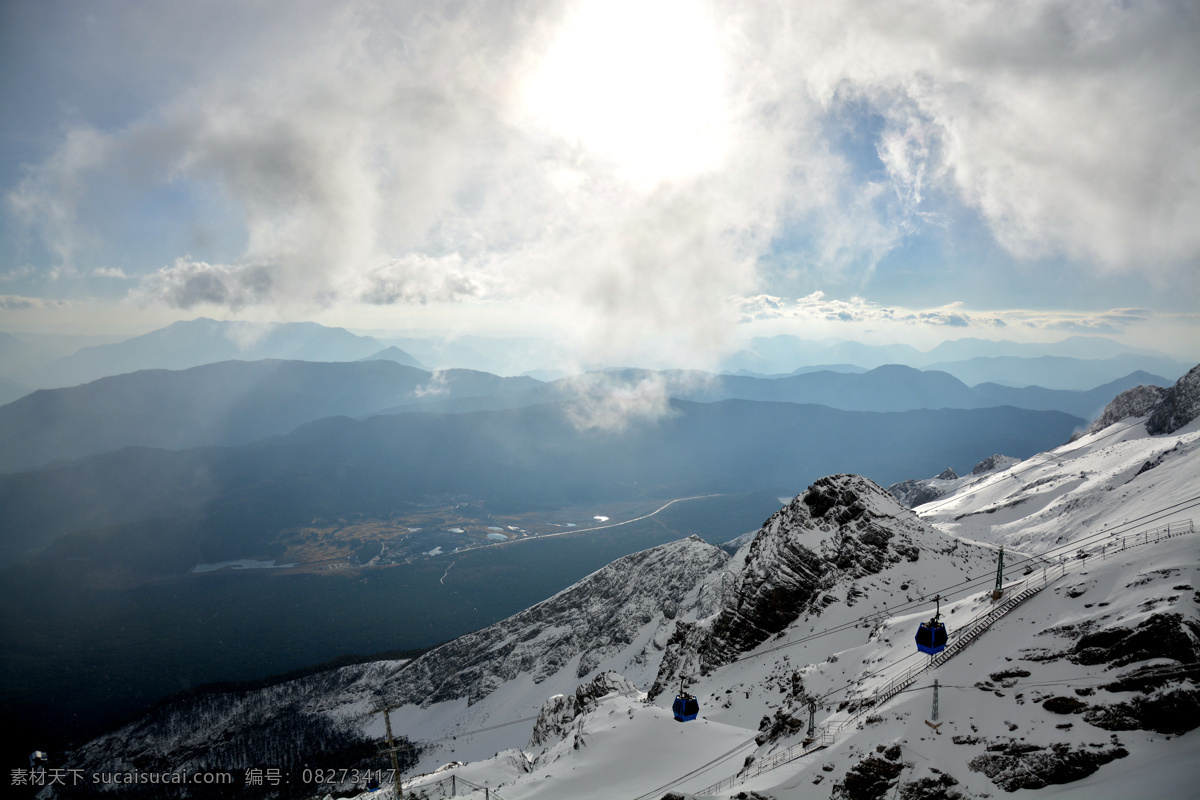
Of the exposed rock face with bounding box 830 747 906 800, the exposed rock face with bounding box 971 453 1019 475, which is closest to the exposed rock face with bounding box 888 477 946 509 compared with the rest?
the exposed rock face with bounding box 971 453 1019 475

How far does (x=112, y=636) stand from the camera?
185 m

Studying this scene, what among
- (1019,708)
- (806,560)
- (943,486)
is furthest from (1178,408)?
Result: (1019,708)

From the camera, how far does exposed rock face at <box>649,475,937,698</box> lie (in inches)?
Result: 2056

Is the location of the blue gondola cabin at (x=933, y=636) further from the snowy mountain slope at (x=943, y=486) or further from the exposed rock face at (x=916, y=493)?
the snowy mountain slope at (x=943, y=486)

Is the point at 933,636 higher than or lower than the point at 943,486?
higher

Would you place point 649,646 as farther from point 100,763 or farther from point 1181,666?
point 100,763

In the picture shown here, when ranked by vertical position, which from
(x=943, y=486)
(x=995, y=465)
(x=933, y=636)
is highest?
(x=933, y=636)

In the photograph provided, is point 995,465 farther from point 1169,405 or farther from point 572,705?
point 572,705

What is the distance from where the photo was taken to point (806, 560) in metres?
54.7

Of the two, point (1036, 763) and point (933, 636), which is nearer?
point (1036, 763)

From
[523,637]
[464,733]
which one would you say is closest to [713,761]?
[464,733]

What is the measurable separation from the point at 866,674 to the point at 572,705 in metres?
38.1

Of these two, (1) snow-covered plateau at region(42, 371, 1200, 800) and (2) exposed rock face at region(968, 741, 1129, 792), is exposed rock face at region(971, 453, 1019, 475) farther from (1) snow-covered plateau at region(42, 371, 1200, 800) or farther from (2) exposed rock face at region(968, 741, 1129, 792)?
(2) exposed rock face at region(968, 741, 1129, 792)

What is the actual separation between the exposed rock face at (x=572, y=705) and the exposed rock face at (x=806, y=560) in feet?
15.7
